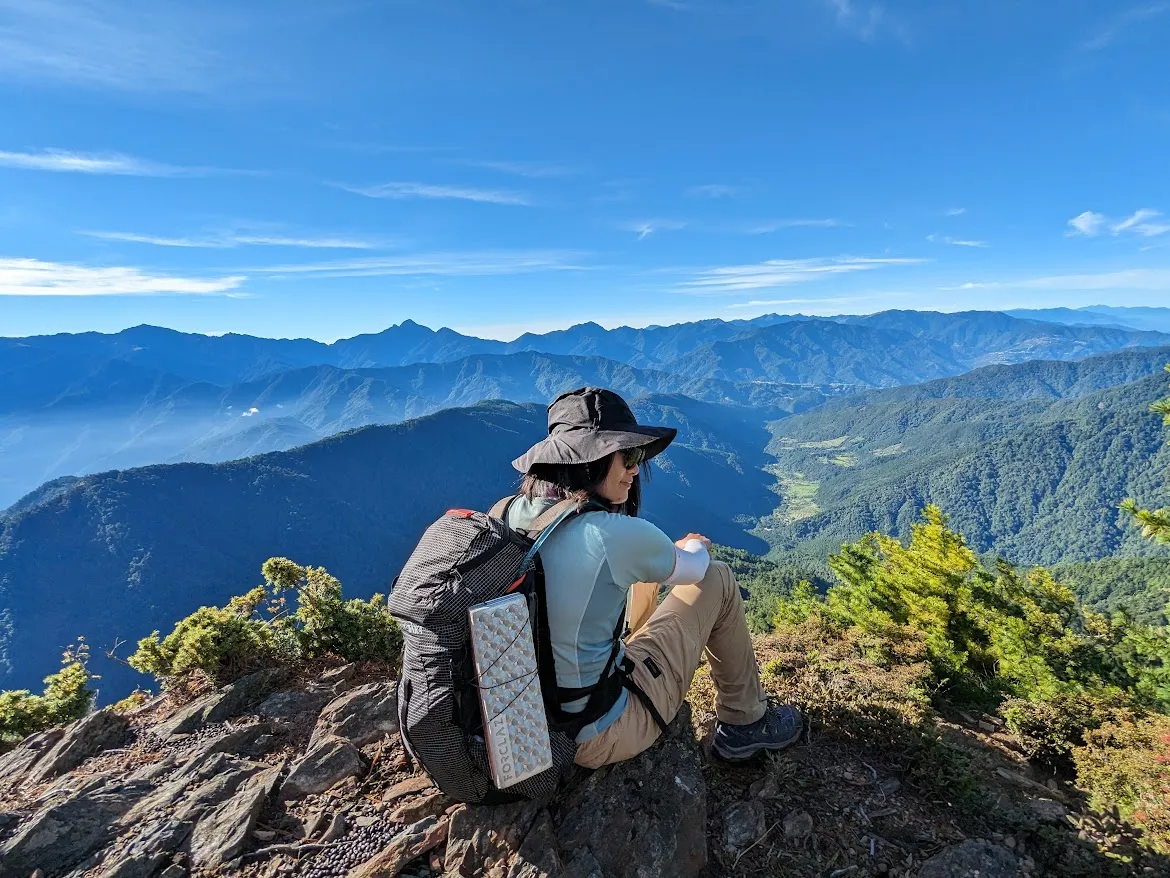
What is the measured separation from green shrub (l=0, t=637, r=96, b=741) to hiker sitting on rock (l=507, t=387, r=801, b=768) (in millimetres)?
7528

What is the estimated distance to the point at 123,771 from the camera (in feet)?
16.6

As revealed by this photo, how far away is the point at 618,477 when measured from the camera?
3.28 metres

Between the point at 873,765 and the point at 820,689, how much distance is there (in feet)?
2.72

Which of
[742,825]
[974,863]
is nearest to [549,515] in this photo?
[742,825]

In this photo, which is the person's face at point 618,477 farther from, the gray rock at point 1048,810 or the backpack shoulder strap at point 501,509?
the gray rock at point 1048,810

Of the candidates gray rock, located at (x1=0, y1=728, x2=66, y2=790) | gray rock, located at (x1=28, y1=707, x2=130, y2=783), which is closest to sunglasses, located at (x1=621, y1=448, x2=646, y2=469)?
gray rock, located at (x1=28, y1=707, x2=130, y2=783)

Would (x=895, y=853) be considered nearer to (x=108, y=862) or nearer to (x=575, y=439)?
(x=575, y=439)

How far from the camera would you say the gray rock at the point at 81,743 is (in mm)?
5367

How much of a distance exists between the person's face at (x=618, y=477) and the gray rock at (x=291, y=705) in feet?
15.7

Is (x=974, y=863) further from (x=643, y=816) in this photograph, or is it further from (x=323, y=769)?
(x=323, y=769)

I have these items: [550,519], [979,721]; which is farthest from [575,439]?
[979,721]

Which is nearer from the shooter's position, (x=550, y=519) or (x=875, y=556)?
(x=550, y=519)

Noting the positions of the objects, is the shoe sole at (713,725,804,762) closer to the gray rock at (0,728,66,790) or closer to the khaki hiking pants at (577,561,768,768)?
the khaki hiking pants at (577,561,768,768)

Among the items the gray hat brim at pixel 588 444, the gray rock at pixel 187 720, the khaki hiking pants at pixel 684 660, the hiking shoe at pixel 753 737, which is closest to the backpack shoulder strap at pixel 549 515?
the gray hat brim at pixel 588 444
